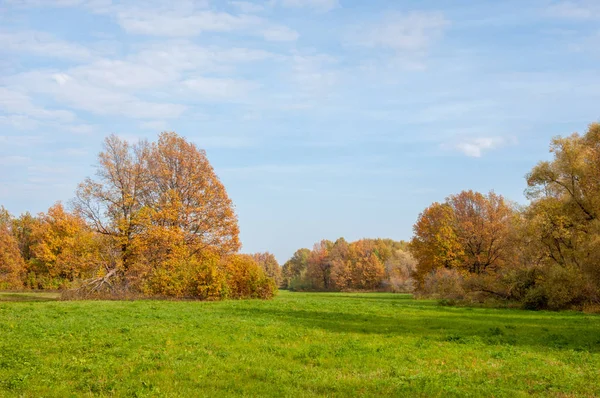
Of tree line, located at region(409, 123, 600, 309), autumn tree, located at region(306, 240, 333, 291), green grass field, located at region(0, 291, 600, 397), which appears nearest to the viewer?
green grass field, located at region(0, 291, 600, 397)

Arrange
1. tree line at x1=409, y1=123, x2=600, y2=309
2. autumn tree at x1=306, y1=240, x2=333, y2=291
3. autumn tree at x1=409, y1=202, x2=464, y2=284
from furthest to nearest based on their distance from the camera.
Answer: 1. autumn tree at x1=306, y1=240, x2=333, y2=291
2. autumn tree at x1=409, y1=202, x2=464, y2=284
3. tree line at x1=409, y1=123, x2=600, y2=309

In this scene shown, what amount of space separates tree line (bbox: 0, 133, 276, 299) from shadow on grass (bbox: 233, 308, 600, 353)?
1538cm

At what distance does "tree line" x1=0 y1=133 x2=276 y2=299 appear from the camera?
4209 centimetres

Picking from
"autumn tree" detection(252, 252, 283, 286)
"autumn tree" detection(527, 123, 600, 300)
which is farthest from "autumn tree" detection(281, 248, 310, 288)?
"autumn tree" detection(527, 123, 600, 300)

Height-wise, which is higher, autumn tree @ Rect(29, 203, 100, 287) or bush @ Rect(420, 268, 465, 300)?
autumn tree @ Rect(29, 203, 100, 287)

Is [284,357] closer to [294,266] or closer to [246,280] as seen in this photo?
[246,280]

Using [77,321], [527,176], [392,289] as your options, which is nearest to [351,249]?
[392,289]

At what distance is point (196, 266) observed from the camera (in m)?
42.4

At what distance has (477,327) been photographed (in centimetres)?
2300

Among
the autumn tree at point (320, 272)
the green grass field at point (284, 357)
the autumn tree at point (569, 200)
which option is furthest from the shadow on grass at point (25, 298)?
the autumn tree at point (320, 272)

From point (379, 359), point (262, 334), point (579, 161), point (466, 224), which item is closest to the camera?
point (379, 359)

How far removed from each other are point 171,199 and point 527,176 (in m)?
35.3

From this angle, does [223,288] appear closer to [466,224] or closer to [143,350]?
[143,350]

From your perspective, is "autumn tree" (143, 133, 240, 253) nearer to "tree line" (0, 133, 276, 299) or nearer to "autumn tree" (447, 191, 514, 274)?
"tree line" (0, 133, 276, 299)
